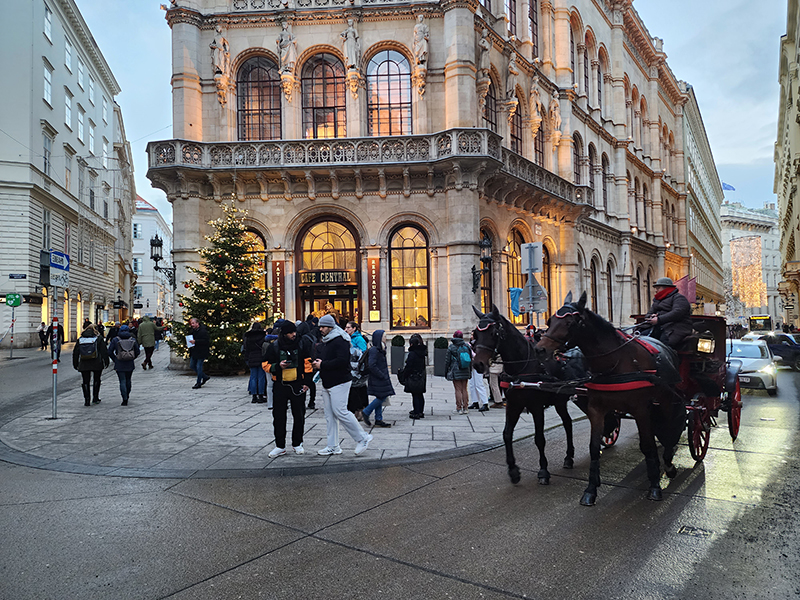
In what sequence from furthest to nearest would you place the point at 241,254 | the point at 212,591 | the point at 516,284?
the point at 516,284
the point at 241,254
the point at 212,591

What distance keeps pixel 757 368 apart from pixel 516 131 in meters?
14.5

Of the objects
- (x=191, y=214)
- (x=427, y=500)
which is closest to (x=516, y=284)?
(x=191, y=214)

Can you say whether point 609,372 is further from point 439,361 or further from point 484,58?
point 484,58

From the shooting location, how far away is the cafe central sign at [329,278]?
67.1 ft

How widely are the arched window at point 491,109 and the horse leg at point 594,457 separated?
18496 mm

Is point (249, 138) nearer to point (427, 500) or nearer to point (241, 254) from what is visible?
point (241, 254)

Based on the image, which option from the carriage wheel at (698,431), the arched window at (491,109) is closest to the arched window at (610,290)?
the arched window at (491,109)

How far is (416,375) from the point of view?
10.5 meters

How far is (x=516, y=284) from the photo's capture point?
2411 cm

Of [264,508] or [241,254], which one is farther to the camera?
[241,254]

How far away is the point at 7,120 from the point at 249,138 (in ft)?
67.4

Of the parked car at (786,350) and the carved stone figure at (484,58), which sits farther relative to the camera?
the parked car at (786,350)

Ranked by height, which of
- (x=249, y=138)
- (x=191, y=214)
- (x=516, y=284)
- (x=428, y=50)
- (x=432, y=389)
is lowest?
(x=432, y=389)

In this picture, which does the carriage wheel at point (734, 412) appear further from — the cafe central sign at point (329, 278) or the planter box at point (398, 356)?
the cafe central sign at point (329, 278)
